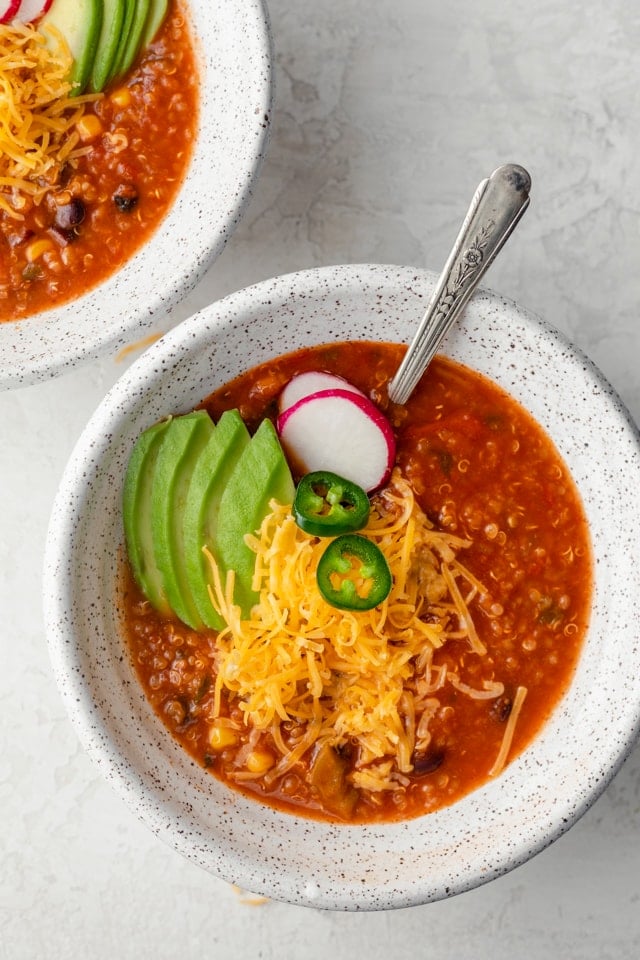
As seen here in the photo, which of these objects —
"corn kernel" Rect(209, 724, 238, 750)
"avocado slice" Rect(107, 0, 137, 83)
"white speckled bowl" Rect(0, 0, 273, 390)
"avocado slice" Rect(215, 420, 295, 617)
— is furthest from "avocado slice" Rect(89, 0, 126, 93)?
"corn kernel" Rect(209, 724, 238, 750)

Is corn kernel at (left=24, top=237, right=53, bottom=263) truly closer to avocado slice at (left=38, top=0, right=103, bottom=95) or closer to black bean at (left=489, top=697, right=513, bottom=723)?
avocado slice at (left=38, top=0, right=103, bottom=95)

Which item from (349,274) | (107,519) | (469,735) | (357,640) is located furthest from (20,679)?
(349,274)

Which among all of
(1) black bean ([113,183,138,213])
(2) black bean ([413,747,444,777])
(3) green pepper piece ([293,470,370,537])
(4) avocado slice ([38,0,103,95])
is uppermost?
(4) avocado slice ([38,0,103,95])

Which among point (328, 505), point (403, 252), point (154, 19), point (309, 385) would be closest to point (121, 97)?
point (154, 19)

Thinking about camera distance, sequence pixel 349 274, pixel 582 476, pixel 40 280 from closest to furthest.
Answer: pixel 349 274 → pixel 582 476 → pixel 40 280

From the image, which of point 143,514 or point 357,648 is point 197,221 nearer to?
point 143,514

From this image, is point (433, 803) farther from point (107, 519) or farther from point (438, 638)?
point (107, 519)
